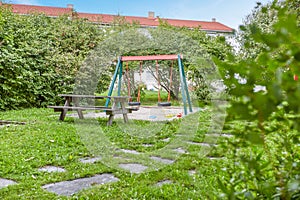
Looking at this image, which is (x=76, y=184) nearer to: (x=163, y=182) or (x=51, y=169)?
(x=51, y=169)

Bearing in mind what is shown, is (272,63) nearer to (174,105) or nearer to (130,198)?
(130,198)

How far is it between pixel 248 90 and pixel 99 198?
6.04 ft

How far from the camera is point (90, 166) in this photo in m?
2.93

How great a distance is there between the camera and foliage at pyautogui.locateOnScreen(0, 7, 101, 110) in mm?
7402

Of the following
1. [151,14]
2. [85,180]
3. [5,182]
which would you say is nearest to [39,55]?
[5,182]

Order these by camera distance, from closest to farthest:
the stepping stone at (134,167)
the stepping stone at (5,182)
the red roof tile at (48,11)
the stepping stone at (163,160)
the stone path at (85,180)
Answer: the stone path at (85,180), the stepping stone at (5,182), the stepping stone at (134,167), the stepping stone at (163,160), the red roof tile at (48,11)

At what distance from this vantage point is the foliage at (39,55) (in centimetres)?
740

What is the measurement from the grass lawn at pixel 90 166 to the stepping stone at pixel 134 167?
0.09 meters

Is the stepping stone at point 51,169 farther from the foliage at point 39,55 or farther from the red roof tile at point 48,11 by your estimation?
the red roof tile at point 48,11

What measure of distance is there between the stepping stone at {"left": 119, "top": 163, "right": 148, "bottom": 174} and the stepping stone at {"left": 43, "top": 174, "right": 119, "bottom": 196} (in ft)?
0.75

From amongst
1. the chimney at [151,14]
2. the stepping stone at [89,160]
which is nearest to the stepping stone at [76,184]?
the stepping stone at [89,160]

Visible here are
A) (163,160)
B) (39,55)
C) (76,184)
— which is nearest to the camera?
(76,184)

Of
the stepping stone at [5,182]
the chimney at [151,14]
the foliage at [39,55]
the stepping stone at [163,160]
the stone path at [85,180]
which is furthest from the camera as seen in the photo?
the chimney at [151,14]

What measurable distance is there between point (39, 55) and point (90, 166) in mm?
6187
